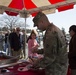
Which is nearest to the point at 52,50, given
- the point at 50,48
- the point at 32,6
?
the point at 50,48

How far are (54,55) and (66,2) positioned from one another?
10.1ft

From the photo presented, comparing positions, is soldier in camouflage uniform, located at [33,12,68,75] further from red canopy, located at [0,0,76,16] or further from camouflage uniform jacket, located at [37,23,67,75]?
red canopy, located at [0,0,76,16]

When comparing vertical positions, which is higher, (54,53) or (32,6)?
(32,6)

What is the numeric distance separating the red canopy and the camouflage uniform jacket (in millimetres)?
2833

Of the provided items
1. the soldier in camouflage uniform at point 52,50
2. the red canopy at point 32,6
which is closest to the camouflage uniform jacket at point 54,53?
the soldier in camouflage uniform at point 52,50

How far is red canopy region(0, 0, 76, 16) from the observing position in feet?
19.5

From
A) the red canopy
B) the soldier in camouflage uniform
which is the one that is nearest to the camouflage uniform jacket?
the soldier in camouflage uniform

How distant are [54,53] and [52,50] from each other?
4 cm

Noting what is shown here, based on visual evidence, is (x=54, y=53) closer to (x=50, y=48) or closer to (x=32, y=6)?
(x=50, y=48)

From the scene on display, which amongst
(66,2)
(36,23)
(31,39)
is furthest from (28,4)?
(36,23)

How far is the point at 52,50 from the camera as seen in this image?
2773 millimetres

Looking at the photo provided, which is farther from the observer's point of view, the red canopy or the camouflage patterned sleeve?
the red canopy

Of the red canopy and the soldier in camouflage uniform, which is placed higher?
the red canopy

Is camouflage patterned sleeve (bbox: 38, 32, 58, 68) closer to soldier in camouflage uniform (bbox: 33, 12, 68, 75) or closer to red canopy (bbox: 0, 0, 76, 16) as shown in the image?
soldier in camouflage uniform (bbox: 33, 12, 68, 75)
